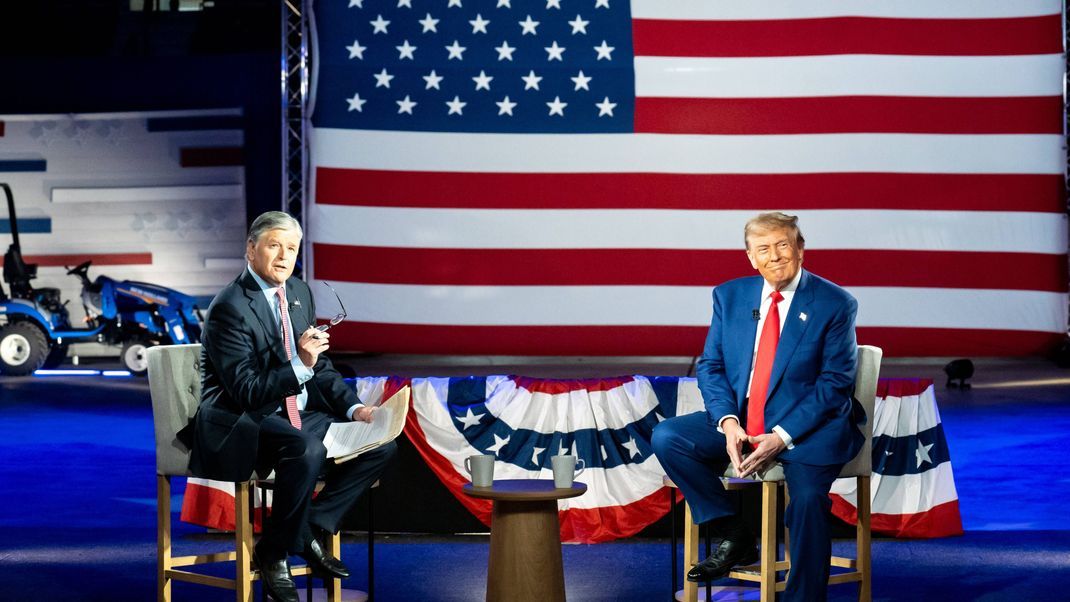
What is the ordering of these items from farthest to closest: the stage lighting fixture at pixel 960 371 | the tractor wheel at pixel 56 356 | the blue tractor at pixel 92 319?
A: the tractor wheel at pixel 56 356 < the blue tractor at pixel 92 319 < the stage lighting fixture at pixel 960 371

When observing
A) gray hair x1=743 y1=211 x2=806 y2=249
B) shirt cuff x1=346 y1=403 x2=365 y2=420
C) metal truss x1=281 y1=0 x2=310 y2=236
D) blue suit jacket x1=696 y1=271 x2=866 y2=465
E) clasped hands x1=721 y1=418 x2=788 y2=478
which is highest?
metal truss x1=281 y1=0 x2=310 y2=236

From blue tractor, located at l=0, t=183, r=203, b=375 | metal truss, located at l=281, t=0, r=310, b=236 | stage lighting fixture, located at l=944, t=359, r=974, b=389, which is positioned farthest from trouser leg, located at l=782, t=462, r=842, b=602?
blue tractor, located at l=0, t=183, r=203, b=375

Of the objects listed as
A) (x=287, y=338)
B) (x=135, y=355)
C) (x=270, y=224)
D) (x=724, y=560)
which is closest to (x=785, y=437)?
(x=724, y=560)

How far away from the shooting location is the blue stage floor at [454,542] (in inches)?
140

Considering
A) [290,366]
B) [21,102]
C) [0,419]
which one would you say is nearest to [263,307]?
[290,366]

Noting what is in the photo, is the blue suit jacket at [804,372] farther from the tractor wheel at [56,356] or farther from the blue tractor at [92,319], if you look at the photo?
the tractor wheel at [56,356]

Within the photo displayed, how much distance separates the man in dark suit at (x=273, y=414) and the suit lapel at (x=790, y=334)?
3.32 feet

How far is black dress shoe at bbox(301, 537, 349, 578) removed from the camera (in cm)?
309

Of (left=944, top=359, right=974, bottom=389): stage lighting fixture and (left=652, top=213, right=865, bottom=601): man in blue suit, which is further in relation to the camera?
(left=944, top=359, right=974, bottom=389): stage lighting fixture

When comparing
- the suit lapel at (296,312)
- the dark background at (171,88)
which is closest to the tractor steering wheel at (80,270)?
the dark background at (171,88)

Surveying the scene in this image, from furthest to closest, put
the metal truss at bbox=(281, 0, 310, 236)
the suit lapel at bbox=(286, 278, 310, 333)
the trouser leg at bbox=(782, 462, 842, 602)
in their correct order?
the metal truss at bbox=(281, 0, 310, 236) < the suit lapel at bbox=(286, 278, 310, 333) < the trouser leg at bbox=(782, 462, 842, 602)

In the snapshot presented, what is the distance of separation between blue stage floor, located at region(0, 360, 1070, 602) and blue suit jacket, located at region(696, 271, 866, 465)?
67 cm

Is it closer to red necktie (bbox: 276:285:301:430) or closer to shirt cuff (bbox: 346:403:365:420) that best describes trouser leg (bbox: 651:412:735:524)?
shirt cuff (bbox: 346:403:365:420)

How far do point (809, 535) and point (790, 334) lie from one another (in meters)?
0.50
